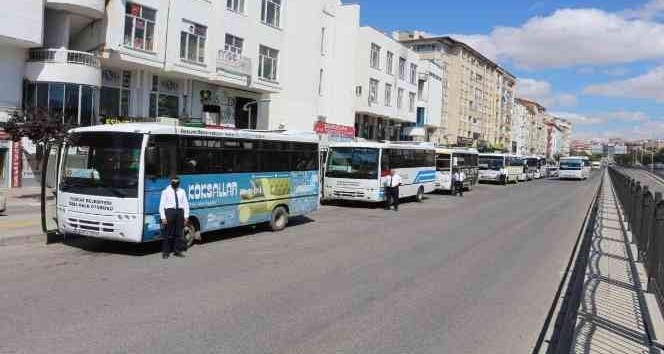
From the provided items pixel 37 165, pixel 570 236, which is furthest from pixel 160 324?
pixel 37 165

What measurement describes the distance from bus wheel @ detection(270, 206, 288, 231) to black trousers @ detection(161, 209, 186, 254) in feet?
14.0

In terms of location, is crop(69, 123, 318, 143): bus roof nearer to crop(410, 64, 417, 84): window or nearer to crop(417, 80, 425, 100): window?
crop(410, 64, 417, 84): window

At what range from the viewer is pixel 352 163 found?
23094mm

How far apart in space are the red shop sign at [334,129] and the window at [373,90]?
5.26m

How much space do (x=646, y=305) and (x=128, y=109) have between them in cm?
2436

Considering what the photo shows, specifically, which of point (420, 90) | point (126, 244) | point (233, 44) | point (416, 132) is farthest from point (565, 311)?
point (420, 90)

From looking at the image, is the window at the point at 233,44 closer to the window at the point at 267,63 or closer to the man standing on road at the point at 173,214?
the window at the point at 267,63

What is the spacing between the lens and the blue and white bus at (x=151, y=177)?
10750mm

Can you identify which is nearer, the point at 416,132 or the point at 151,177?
the point at 151,177

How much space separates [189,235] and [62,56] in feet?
52.1

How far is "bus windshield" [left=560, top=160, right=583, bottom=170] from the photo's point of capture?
199 ft

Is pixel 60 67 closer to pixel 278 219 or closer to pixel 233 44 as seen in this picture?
pixel 233 44

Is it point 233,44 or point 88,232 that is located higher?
point 233,44

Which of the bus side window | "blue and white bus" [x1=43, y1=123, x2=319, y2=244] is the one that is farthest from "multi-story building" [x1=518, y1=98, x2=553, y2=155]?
the bus side window
